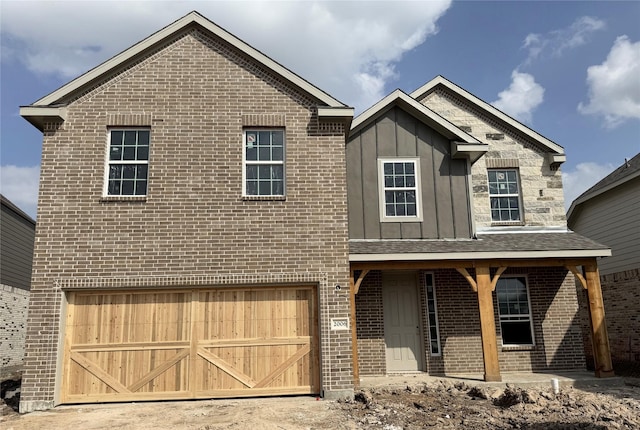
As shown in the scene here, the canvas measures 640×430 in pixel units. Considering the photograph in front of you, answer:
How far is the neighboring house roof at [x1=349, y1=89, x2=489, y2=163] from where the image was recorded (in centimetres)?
1262

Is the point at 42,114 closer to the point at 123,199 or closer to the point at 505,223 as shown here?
the point at 123,199

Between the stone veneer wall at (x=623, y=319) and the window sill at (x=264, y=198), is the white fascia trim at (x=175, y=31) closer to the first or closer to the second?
the window sill at (x=264, y=198)

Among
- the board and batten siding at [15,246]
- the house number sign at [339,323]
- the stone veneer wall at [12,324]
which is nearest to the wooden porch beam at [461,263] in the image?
the house number sign at [339,323]

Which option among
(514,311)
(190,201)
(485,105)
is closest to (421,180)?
(485,105)

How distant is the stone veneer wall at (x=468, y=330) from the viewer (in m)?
12.4

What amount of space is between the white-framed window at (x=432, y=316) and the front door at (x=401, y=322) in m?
0.29


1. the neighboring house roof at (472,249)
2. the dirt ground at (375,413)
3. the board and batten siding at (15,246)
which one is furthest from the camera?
the board and batten siding at (15,246)

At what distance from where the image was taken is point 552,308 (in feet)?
42.4

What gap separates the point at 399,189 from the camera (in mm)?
12781

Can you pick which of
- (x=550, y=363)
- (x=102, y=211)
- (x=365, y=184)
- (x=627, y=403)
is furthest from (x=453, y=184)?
(x=102, y=211)

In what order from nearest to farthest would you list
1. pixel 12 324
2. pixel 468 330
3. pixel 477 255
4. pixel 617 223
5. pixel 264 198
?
1. pixel 264 198
2. pixel 477 255
3. pixel 468 330
4. pixel 617 223
5. pixel 12 324

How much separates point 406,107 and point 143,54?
6.52m

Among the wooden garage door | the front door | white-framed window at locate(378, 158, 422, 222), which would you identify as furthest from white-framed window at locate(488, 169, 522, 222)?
the wooden garage door

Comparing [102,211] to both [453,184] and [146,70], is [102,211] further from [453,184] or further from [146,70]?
[453,184]
